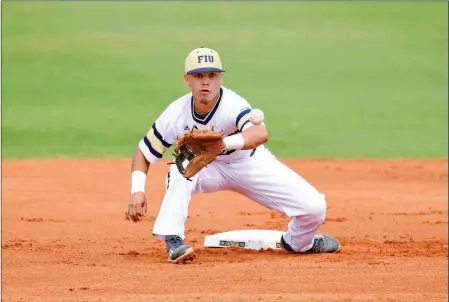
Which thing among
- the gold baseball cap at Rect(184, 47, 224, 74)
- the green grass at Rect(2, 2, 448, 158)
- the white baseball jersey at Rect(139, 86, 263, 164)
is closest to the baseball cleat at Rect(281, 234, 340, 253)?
the white baseball jersey at Rect(139, 86, 263, 164)

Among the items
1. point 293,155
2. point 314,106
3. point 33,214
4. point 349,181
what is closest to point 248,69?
point 314,106

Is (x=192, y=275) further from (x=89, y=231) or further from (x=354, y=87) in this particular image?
(x=354, y=87)

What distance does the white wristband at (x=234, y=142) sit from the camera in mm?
7215

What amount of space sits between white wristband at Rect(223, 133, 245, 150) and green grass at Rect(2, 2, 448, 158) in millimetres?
6598

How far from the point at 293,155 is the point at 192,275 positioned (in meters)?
7.02

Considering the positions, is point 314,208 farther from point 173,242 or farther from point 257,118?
point 173,242

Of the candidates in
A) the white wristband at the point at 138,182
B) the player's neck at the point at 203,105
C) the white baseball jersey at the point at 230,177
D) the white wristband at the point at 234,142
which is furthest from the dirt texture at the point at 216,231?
the player's neck at the point at 203,105

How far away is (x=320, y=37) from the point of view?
22016mm

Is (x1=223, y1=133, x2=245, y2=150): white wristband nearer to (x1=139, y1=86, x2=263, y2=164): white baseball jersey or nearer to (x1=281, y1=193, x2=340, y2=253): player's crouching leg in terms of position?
(x1=139, y1=86, x2=263, y2=164): white baseball jersey

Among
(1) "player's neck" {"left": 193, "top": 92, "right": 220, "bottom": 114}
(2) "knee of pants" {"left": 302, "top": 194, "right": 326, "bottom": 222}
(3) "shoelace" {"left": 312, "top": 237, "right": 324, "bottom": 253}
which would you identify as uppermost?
(1) "player's neck" {"left": 193, "top": 92, "right": 220, "bottom": 114}

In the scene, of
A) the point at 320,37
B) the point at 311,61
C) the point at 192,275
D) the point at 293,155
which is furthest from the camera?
the point at 320,37

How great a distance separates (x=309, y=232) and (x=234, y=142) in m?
1.08

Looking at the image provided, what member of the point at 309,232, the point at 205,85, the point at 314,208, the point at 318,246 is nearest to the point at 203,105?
the point at 205,85

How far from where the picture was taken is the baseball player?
747 cm
